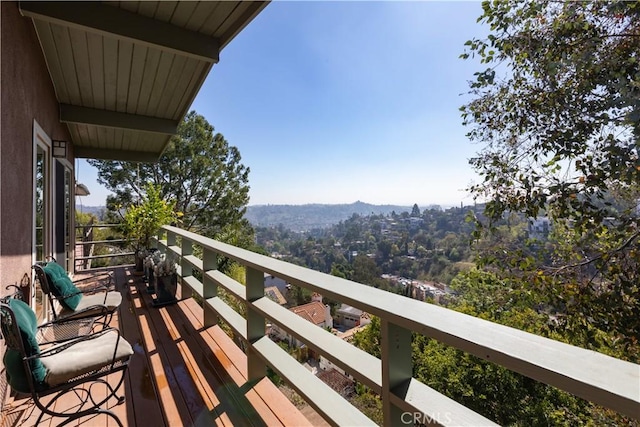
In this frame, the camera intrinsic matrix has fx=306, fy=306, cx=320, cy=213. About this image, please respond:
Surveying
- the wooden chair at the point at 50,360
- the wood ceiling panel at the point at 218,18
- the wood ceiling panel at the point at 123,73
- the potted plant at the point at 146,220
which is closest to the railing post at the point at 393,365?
the wooden chair at the point at 50,360

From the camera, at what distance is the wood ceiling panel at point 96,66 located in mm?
2746

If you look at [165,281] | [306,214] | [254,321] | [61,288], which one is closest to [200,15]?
[254,321]

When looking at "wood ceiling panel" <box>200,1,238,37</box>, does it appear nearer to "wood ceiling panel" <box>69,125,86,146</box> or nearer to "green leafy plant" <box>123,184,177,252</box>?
"green leafy plant" <box>123,184,177,252</box>

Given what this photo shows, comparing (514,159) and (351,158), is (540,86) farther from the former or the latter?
(351,158)

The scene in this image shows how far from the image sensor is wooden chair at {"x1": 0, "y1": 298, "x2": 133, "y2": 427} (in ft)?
4.58

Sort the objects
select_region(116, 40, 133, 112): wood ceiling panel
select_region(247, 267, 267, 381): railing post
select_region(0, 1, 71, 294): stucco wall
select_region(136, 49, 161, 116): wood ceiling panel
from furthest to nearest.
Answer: select_region(136, 49, 161, 116): wood ceiling panel → select_region(116, 40, 133, 112): wood ceiling panel → select_region(247, 267, 267, 381): railing post → select_region(0, 1, 71, 294): stucco wall

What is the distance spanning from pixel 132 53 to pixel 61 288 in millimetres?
2238

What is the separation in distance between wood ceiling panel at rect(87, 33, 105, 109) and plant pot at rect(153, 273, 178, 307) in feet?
7.97

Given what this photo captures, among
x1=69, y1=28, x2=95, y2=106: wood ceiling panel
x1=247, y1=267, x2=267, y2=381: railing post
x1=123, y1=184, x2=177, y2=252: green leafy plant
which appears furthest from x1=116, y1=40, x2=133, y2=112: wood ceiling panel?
x1=247, y1=267, x2=267, y2=381: railing post

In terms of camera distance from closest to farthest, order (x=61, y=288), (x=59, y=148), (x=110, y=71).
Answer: (x=61, y=288), (x=110, y=71), (x=59, y=148)

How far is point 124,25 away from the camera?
94.8 inches

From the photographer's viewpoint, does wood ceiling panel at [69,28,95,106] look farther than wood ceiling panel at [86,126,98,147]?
No

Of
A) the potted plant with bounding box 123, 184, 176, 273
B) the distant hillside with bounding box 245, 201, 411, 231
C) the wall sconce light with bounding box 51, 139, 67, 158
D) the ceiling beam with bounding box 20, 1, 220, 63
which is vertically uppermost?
the ceiling beam with bounding box 20, 1, 220, 63

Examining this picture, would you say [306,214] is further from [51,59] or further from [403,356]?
[403,356]
